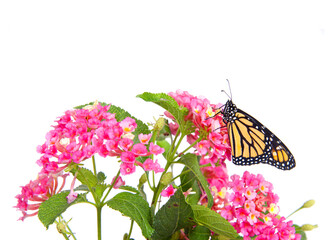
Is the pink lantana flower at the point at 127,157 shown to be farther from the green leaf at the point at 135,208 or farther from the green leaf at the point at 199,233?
the green leaf at the point at 199,233

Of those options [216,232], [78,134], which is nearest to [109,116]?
[78,134]

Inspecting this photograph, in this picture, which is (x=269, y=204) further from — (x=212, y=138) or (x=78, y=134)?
(x=78, y=134)

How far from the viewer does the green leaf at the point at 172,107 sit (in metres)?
0.78

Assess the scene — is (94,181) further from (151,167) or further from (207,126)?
(207,126)

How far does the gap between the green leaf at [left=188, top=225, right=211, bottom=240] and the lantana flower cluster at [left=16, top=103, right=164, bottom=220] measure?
176 mm

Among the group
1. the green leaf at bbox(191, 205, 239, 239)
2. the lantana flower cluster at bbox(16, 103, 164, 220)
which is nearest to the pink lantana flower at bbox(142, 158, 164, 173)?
the lantana flower cluster at bbox(16, 103, 164, 220)

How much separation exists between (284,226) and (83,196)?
41cm

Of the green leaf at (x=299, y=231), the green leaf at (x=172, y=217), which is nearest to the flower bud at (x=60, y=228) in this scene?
the green leaf at (x=172, y=217)

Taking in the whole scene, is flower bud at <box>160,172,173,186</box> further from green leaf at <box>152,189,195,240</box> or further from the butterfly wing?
the butterfly wing

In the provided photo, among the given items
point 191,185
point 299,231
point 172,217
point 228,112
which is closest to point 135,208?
point 172,217

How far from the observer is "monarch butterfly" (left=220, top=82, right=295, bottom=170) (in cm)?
96

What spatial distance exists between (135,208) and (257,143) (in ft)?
1.19

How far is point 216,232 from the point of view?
0.81 m

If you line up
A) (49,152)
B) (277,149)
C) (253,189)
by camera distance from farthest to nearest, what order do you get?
1. (277,149)
2. (253,189)
3. (49,152)
